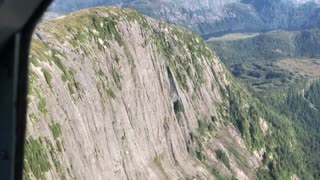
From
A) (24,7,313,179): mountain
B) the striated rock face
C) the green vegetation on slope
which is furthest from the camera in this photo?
the striated rock face

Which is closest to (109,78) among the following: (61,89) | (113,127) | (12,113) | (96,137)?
(113,127)

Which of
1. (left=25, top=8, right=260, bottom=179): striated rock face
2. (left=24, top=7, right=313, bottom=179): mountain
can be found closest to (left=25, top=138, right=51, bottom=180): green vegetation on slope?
(left=24, top=7, right=313, bottom=179): mountain

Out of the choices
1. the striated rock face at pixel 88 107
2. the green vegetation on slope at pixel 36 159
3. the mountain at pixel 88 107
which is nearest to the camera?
the green vegetation on slope at pixel 36 159

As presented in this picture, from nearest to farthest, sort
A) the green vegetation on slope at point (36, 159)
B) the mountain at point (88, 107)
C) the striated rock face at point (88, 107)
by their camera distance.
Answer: the green vegetation on slope at point (36, 159), the mountain at point (88, 107), the striated rock face at point (88, 107)

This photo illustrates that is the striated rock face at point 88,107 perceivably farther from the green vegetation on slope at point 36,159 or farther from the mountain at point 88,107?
the green vegetation on slope at point 36,159

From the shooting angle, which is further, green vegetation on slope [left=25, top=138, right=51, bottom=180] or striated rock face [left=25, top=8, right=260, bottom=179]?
striated rock face [left=25, top=8, right=260, bottom=179]

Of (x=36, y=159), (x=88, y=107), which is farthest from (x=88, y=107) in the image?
(x=36, y=159)

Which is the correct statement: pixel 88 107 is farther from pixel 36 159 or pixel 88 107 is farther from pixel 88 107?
pixel 36 159

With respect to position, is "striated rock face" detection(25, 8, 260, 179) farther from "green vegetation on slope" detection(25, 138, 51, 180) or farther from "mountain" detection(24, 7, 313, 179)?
"green vegetation on slope" detection(25, 138, 51, 180)

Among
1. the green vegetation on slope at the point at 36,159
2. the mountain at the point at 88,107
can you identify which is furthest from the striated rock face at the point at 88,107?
the green vegetation on slope at the point at 36,159

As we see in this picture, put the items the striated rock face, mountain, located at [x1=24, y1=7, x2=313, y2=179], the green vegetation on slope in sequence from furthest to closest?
the striated rock face → mountain, located at [x1=24, y1=7, x2=313, y2=179] → the green vegetation on slope

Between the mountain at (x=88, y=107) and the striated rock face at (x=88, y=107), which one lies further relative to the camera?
the striated rock face at (x=88, y=107)
